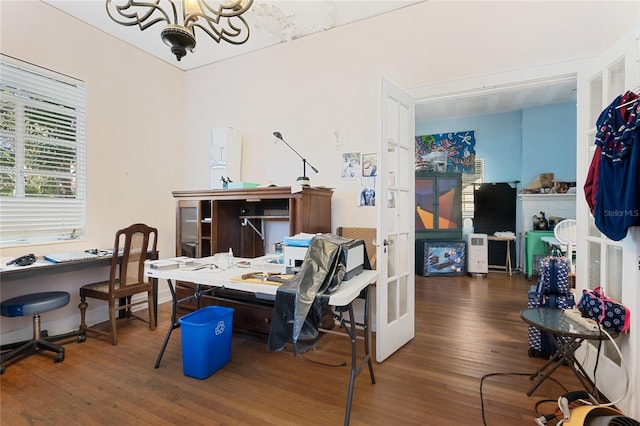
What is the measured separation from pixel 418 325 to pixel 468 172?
4.20 metres

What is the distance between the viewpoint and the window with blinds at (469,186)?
20.4 ft

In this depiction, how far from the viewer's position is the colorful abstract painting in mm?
6238

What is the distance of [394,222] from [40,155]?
136 inches

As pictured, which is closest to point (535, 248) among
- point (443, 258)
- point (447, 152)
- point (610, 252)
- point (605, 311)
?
point (443, 258)

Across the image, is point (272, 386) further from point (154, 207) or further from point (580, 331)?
point (154, 207)

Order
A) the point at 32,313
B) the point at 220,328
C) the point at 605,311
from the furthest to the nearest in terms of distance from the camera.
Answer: the point at 32,313, the point at 220,328, the point at 605,311

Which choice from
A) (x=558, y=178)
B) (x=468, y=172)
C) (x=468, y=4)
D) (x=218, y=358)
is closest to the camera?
(x=218, y=358)

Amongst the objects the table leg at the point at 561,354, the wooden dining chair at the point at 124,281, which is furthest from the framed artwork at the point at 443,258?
the wooden dining chair at the point at 124,281

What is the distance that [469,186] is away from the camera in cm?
631

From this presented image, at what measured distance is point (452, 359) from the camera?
98.3 inches

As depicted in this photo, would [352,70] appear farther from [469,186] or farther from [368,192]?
[469,186]

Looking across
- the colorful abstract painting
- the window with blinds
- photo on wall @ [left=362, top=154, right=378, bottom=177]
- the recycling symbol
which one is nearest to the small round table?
photo on wall @ [left=362, top=154, right=378, bottom=177]

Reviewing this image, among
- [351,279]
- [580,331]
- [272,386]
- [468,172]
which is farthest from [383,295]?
[468,172]

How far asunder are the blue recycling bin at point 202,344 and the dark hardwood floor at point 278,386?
0.07m
